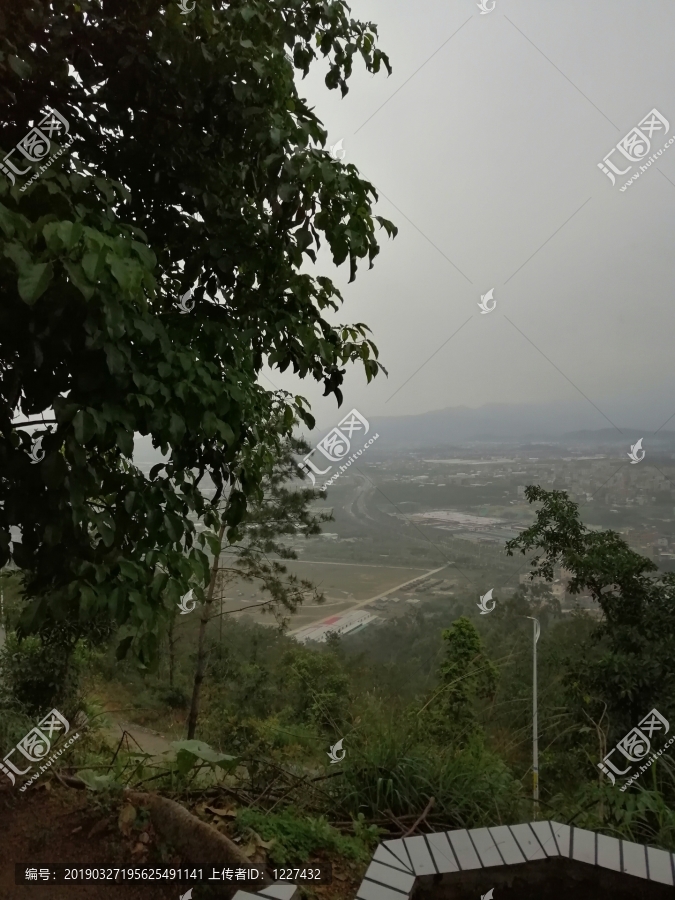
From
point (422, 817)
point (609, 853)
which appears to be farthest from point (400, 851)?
point (422, 817)

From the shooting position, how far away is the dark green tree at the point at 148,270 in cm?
106

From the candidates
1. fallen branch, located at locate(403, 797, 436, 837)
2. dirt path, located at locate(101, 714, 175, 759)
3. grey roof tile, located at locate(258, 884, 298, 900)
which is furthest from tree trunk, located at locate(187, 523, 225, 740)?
grey roof tile, located at locate(258, 884, 298, 900)

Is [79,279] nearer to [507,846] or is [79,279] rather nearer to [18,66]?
[18,66]

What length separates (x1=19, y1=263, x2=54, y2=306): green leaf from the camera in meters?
0.87

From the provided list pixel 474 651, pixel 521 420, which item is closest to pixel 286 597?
pixel 474 651

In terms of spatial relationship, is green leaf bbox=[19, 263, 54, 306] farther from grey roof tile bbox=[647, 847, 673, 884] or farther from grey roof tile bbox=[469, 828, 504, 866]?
grey roof tile bbox=[647, 847, 673, 884]

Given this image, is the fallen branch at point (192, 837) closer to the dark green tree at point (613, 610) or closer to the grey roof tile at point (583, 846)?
the grey roof tile at point (583, 846)

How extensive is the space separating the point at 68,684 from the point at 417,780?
1.50 meters

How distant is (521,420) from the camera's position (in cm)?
294

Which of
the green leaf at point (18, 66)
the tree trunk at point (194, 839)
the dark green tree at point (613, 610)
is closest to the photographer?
the green leaf at point (18, 66)

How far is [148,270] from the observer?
1.07m

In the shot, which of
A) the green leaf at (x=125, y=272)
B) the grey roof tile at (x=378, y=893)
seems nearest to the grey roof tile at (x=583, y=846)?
the grey roof tile at (x=378, y=893)

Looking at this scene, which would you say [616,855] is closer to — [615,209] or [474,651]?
[474,651]

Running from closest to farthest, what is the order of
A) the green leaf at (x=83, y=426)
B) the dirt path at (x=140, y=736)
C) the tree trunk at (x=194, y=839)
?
the green leaf at (x=83, y=426)
the tree trunk at (x=194, y=839)
the dirt path at (x=140, y=736)
